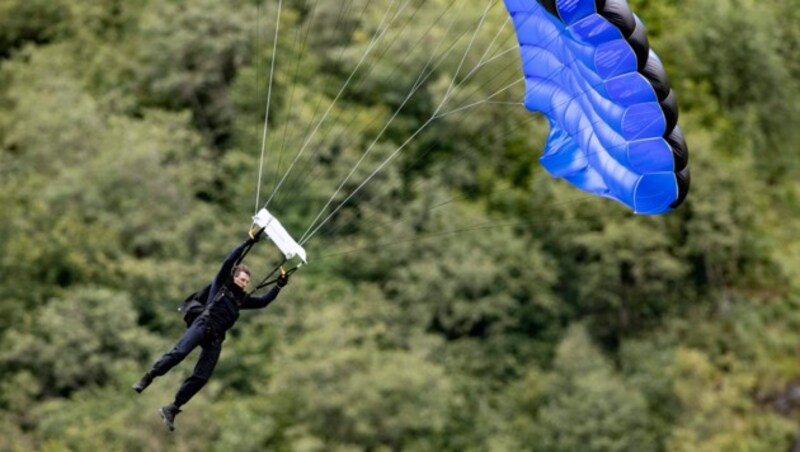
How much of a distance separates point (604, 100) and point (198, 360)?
172 inches

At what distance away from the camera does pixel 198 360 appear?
48.5 ft

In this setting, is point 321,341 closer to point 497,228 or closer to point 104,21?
point 497,228

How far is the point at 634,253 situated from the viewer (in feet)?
106

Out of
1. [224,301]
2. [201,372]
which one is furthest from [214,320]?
[201,372]

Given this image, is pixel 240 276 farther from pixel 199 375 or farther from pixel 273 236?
pixel 199 375

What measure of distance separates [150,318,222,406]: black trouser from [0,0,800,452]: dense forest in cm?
1354

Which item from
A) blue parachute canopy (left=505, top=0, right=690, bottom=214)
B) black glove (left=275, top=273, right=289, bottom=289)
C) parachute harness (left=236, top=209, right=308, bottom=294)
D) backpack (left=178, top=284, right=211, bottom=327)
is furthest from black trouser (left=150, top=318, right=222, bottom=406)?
blue parachute canopy (left=505, top=0, right=690, bottom=214)

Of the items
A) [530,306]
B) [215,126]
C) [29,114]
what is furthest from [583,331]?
[29,114]

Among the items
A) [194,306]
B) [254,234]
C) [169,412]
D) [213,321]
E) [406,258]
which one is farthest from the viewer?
[406,258]

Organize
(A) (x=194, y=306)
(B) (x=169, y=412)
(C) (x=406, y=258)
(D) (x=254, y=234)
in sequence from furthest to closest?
1. (C) (x=406, y=258)
2. (A) (x=194, y=306)
3. (B) (x=169, y=412)
4. (D) (x=254, y=234)

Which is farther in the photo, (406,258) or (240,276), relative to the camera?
(406,258)

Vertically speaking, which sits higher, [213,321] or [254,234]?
[254,234]

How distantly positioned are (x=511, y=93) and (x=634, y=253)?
4.13m

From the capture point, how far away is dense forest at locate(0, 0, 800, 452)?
3006 cm
